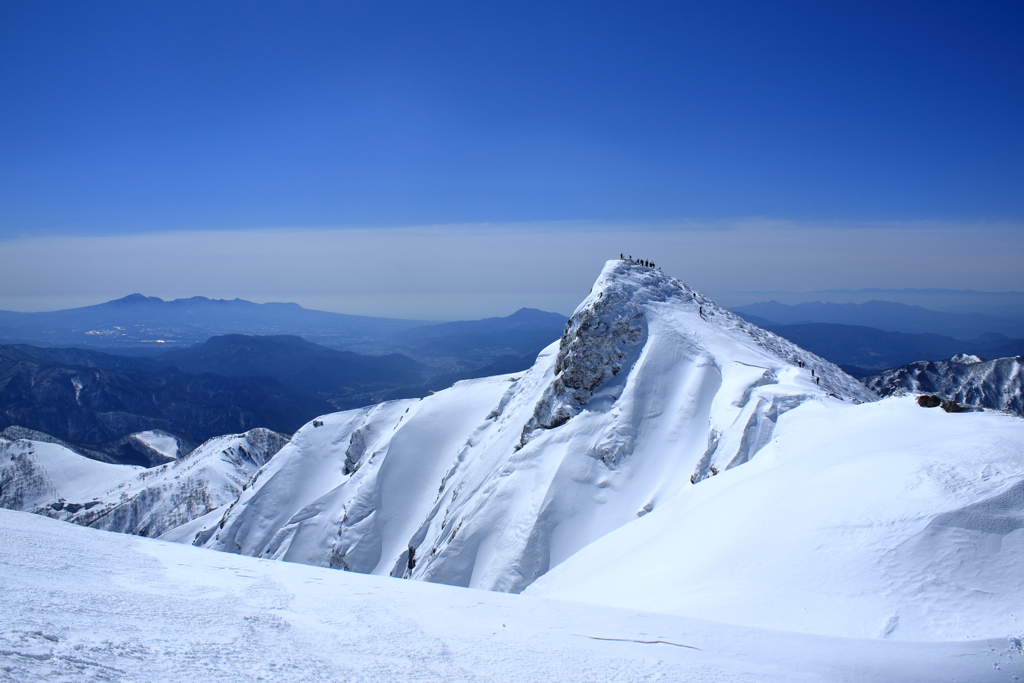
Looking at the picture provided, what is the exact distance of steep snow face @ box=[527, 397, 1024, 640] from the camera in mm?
9812

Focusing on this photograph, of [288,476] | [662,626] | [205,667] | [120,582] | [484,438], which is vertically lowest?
[288,476]

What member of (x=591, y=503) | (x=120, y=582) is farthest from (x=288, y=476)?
(x=120, y=582)

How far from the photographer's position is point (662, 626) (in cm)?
938

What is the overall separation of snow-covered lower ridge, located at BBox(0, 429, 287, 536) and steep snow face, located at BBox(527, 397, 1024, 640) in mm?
104860

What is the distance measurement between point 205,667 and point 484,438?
42.6 m

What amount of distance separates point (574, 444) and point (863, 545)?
69.4 feet

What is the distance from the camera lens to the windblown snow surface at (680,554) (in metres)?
7.43

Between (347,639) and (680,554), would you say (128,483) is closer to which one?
(680,554)

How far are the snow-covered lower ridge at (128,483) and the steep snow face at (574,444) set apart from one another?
54174mm

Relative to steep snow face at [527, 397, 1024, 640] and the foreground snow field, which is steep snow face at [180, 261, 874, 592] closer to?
steep snow face at [527, 397, 1024, 640]

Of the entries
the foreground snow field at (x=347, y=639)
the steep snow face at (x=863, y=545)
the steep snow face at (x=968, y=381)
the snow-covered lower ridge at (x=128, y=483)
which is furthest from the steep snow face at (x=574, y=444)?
the steep snow face at (x=968, y=381)

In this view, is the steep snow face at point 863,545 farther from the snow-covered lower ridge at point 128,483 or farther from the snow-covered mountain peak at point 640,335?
the snow-covered lower ridge at point 128,483

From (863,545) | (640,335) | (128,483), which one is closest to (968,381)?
(640,335)

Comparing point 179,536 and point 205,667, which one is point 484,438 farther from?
point 179,536
